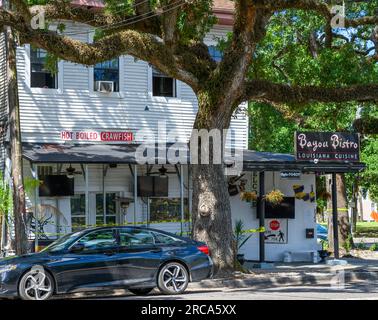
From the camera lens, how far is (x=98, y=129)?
24.0m

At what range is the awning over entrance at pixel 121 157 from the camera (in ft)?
68.2

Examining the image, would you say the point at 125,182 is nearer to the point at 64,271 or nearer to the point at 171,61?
the point at 171,61

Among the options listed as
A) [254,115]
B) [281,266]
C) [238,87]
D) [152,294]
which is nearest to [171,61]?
[238,87]

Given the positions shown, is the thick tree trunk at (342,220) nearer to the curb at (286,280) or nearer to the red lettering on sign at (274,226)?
the red lettering on sign at (274,226)

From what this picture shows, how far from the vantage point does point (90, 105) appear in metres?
24.0

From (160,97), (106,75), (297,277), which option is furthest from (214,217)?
(106,75)

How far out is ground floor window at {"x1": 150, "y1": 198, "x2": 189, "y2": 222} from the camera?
80.0 feet

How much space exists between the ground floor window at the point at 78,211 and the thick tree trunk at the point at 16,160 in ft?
13.8

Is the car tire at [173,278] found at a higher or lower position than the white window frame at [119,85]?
lower

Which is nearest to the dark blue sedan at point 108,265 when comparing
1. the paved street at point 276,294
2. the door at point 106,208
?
the paved street at point 276,294

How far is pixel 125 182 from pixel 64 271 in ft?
32.1

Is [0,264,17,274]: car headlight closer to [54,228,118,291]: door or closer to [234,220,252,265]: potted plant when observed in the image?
[54,228,118,291]: door

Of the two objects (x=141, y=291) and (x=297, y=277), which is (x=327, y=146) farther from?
(x=141, y=291)

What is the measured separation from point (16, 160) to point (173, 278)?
5700 millimetres
